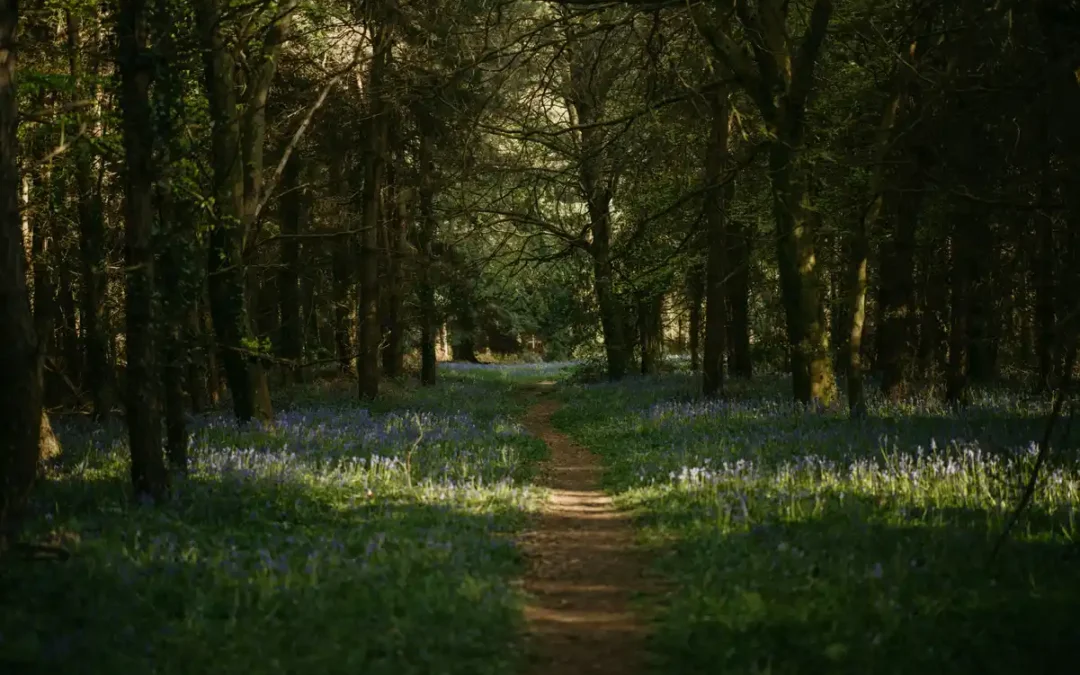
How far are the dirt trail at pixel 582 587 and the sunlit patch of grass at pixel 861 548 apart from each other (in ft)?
0.96

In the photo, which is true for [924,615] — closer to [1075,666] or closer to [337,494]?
[1075,666]

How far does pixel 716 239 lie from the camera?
2106 cm

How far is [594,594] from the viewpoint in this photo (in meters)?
7.75

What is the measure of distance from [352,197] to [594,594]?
1807cm

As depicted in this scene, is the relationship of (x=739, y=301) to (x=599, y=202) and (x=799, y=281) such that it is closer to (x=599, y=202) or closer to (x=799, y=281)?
(x=599, y=202)

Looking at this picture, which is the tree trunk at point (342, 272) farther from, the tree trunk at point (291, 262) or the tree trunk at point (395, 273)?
the tree trunk at point (395, 273)

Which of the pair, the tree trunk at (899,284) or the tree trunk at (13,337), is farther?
the tree trunk at (899,284)

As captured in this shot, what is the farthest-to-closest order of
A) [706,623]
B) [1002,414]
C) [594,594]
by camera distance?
1. [1002,414]
2. [594,594]
3. [706,623]

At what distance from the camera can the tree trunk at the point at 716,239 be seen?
19.8 meters

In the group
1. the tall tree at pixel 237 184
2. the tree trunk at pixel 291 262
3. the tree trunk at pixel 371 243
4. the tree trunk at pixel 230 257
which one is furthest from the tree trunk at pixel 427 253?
the tree trunk at pixel 230 257

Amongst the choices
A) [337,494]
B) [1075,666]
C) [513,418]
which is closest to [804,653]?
[1075,666]

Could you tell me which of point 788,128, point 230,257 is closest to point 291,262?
point 230,257

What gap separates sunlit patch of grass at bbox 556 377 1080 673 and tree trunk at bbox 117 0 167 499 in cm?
505

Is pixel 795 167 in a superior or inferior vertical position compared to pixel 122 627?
superior
